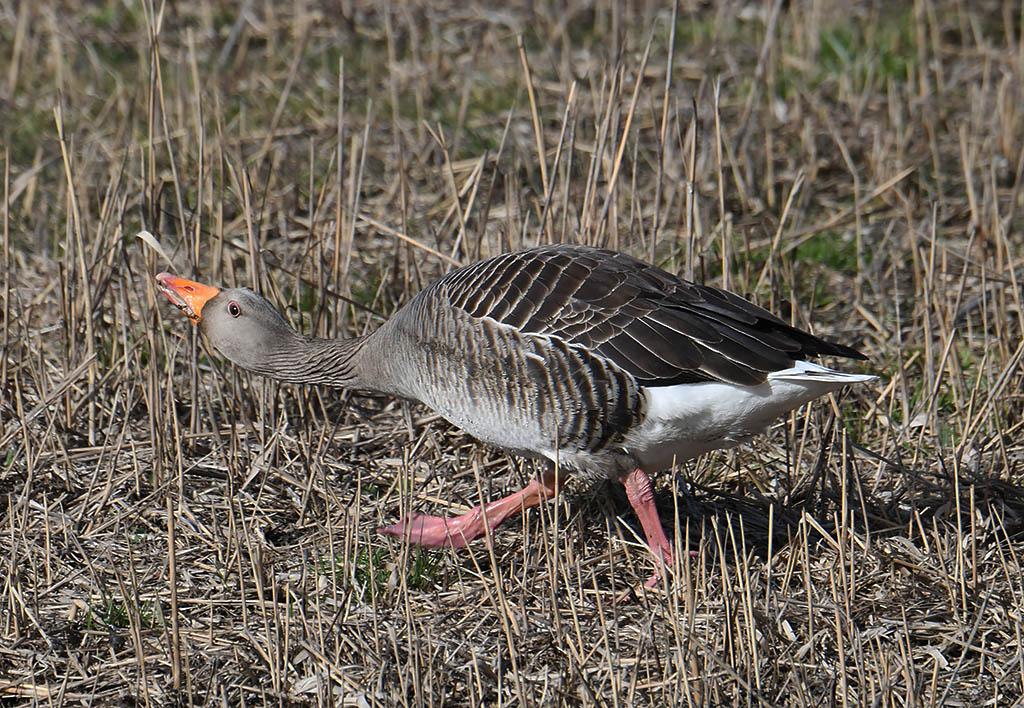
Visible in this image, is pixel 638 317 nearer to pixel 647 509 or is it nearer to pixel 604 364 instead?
pixel 604 364

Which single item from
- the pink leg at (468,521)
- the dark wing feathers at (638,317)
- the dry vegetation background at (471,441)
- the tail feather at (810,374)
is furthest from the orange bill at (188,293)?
the tail feather at (810,374)

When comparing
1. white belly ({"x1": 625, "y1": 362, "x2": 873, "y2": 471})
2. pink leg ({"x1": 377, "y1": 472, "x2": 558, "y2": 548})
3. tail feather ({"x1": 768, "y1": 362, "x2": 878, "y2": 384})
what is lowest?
pink leg ({"x1": 377, "y1": 472, "x2": 558, "y2": 548})

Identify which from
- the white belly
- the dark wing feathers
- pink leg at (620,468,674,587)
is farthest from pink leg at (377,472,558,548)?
the dark wing feathers

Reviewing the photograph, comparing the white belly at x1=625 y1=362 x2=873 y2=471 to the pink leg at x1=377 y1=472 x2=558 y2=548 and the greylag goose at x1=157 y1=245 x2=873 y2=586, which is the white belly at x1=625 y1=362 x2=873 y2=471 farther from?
the pink leg at x1=377 y1=472 x2=558 y2=548

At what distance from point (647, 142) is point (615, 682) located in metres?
5.61

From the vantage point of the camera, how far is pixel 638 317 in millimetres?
4668

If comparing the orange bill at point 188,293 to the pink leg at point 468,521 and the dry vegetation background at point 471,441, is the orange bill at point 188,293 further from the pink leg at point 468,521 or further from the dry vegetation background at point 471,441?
the pink leg at point 468,521

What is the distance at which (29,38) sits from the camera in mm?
9836

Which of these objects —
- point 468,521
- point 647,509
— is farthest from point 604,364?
point 468,521

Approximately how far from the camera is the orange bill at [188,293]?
5211mm

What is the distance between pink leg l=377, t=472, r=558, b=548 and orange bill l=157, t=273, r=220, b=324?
1187 millimetres

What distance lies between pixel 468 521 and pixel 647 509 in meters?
0.76

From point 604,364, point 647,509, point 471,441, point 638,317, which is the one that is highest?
point 638,317

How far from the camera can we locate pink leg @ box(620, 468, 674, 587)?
16.0 feet
